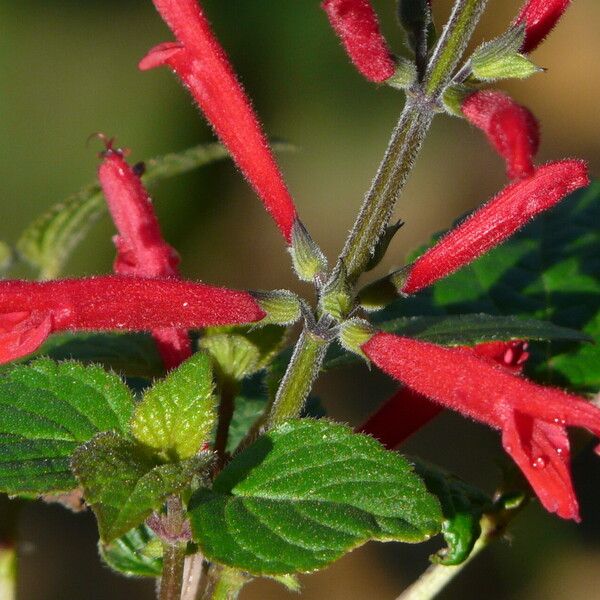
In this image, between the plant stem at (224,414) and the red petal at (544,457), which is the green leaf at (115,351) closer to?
the plant stem at (224,414)

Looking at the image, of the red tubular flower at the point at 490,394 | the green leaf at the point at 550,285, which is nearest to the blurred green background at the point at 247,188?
the green leaf at the point at 550,285

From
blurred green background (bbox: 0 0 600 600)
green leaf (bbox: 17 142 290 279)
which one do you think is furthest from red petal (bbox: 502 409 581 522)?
blurred green background (bbox: 0 0 600 600)

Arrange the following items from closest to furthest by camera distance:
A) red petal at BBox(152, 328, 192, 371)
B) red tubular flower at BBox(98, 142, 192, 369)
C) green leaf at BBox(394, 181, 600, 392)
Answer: red petal at BBox(152, 328, 192, 371) < red tubular flower at BBox(98, 142, 192, 369) < green leaf at BBox(394, 181, 600, 392)

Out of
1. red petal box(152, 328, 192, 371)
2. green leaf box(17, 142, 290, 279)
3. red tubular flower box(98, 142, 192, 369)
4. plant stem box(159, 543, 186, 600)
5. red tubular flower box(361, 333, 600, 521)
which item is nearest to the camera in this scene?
plant stem box(159, 543, 186, 600)

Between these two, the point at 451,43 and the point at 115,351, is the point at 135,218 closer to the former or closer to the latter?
the point at 115,351

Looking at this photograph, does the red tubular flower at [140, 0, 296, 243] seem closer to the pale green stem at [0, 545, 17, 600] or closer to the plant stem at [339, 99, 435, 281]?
the plant stem at [339, 99, 435, 281]

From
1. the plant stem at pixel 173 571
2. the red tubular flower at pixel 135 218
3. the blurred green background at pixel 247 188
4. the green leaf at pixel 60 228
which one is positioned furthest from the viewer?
the blurred green background at pixel 247 188

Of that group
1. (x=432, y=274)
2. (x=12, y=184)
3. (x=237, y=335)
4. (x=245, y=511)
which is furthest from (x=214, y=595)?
(x=12, y=184)

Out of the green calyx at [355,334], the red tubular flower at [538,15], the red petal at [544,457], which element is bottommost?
the red petal at [544,457]
